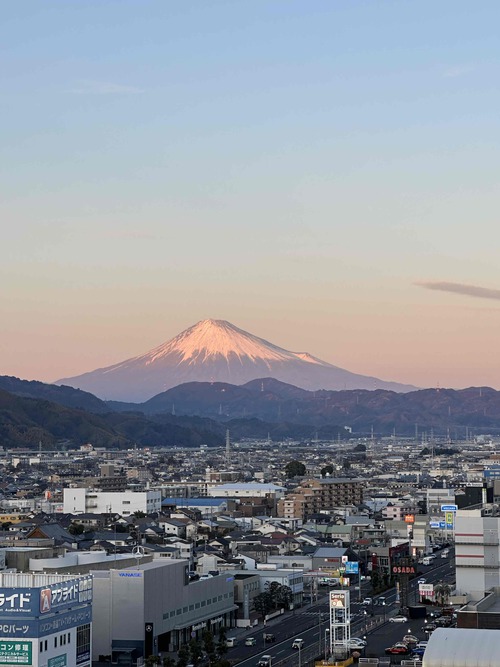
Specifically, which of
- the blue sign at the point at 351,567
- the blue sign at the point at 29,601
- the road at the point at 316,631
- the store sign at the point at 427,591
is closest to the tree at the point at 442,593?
the store sign at the point at 427,591

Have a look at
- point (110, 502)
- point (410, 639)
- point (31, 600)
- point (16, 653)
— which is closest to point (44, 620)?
point (31, 600)

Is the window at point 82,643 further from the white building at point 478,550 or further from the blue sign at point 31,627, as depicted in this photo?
the white building at point 478,550

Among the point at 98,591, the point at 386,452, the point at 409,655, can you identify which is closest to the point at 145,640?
the point at 98,591

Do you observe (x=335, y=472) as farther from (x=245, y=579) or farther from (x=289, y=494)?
(x=245, y=579)

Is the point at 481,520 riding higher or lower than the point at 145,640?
higher

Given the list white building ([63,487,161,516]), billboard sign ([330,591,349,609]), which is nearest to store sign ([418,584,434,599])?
billboard sign ([330,591,349,609])

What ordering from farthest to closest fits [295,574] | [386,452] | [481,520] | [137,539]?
1. [386,452]
2. [137,539]
3. [295,574]
4. [481,520]
